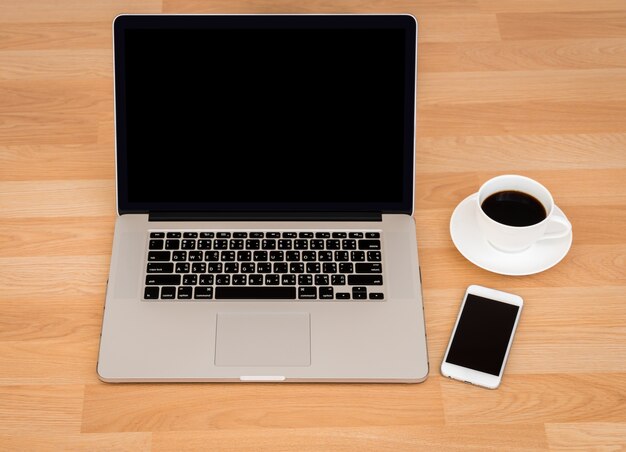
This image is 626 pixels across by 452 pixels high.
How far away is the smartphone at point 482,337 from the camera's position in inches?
38.8

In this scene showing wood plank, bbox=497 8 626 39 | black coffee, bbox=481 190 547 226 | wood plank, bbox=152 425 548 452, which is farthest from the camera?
wood plank, bbox=497 8 626 39

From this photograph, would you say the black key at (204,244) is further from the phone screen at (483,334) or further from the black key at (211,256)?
the phone screen at (483,334)

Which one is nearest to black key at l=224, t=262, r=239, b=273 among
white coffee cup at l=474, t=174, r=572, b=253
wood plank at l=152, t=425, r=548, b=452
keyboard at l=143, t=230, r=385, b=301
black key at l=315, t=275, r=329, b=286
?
keyboard at l=143, t=230, r=385, b=301

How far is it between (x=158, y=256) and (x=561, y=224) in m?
0.56

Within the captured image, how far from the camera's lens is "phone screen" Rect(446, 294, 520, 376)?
0.99 m

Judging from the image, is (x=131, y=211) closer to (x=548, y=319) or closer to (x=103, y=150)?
(x=103, y=150)

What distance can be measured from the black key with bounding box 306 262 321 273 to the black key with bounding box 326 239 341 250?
30 millimetres

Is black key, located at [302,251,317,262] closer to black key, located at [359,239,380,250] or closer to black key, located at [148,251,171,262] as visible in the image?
black key, located at [359,239,380,250]

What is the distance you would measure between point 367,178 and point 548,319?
312 millimetres

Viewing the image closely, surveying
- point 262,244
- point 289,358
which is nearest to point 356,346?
point 289,358

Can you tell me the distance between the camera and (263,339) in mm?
1009

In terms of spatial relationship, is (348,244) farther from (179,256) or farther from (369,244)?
(179,256)

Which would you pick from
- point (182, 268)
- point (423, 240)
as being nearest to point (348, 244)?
point (423, 240)

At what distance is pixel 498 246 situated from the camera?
1072mm
